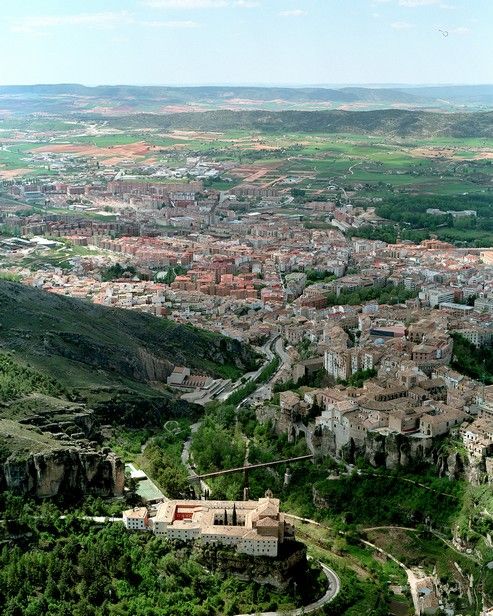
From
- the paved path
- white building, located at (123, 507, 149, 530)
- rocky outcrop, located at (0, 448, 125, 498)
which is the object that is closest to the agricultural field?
rocky outcrop, located at (0, 448, 125, 498)

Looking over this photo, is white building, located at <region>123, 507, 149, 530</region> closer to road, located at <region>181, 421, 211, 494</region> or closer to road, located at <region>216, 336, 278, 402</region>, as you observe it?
road, located at <region>181, 421, 211, 494</region>

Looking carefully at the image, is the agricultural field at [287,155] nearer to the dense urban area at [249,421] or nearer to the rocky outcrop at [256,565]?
the dense urban area at [249,421]

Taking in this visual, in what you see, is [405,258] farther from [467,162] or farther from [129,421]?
[467,162]

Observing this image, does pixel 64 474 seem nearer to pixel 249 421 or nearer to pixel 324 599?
pixel 324 599

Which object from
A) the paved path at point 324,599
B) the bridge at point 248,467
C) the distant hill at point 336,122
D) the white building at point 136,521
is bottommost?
the paved path at point 324,599

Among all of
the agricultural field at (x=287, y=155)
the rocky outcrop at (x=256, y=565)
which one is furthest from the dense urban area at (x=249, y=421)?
the agricultural field at (x=287, y=155)
